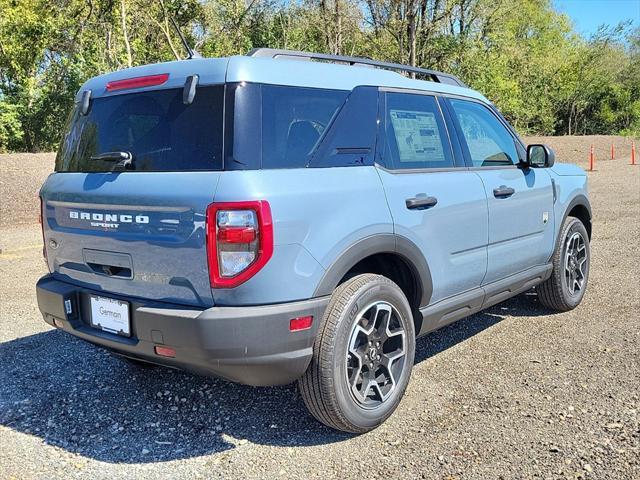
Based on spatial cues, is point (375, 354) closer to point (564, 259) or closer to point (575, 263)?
point (564, 259)

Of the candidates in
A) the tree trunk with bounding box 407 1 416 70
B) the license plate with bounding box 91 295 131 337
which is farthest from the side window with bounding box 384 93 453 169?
the tree trunk with bounding box 407 1 416 70

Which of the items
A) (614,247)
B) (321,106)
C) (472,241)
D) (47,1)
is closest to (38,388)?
(321,106)

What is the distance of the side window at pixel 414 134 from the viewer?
352 centimetres

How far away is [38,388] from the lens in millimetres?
3947

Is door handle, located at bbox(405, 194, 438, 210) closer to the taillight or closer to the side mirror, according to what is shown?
the taillight

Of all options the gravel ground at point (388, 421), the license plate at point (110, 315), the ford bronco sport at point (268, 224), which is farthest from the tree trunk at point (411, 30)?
the license plate at point (110, 315)

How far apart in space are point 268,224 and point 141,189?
27.9 inches

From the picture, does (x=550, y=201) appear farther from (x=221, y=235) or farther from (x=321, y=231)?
(x=221, y=235)

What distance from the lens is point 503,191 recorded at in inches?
167

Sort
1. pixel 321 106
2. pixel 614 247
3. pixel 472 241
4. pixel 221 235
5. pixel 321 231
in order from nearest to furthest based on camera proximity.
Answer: pixel 221 235 → pixel 321 231 → pixel 321 106 → pixel 472 241 → pixel 614 247

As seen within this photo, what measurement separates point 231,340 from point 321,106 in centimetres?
134

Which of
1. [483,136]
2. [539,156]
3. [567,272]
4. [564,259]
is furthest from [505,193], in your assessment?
[567,272]

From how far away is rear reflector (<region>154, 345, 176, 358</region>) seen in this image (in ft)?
9.35

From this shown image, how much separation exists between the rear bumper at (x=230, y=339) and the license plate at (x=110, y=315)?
0.12ft
